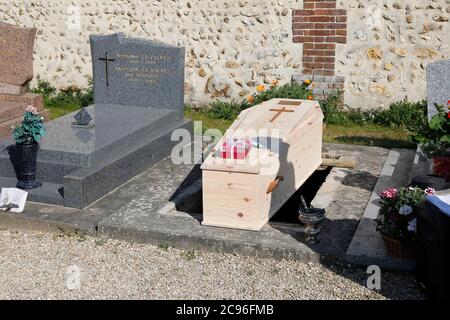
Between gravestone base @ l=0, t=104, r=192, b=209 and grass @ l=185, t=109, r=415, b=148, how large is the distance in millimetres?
1924

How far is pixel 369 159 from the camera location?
8156 millimetres

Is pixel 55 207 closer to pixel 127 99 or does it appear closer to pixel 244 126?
pixel 244 126

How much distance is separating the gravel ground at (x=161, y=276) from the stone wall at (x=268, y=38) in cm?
579

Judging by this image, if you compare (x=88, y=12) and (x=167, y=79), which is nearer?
(x=167, y=79)

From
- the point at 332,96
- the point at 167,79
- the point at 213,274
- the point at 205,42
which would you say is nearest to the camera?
the point at 213,274

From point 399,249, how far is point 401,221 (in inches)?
8.7

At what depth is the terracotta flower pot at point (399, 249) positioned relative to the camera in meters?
5.22

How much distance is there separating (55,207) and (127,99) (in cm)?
284

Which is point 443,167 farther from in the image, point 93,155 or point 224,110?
point 224,110

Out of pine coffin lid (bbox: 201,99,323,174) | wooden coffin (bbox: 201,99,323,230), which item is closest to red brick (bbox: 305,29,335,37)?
pine coffin lid (bbox: 201,99,323,174)

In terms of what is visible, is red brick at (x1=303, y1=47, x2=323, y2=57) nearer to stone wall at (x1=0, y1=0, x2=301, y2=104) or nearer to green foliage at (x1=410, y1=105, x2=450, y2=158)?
stone wall at (x1=0, y1=0, x2=301, y2=104)
